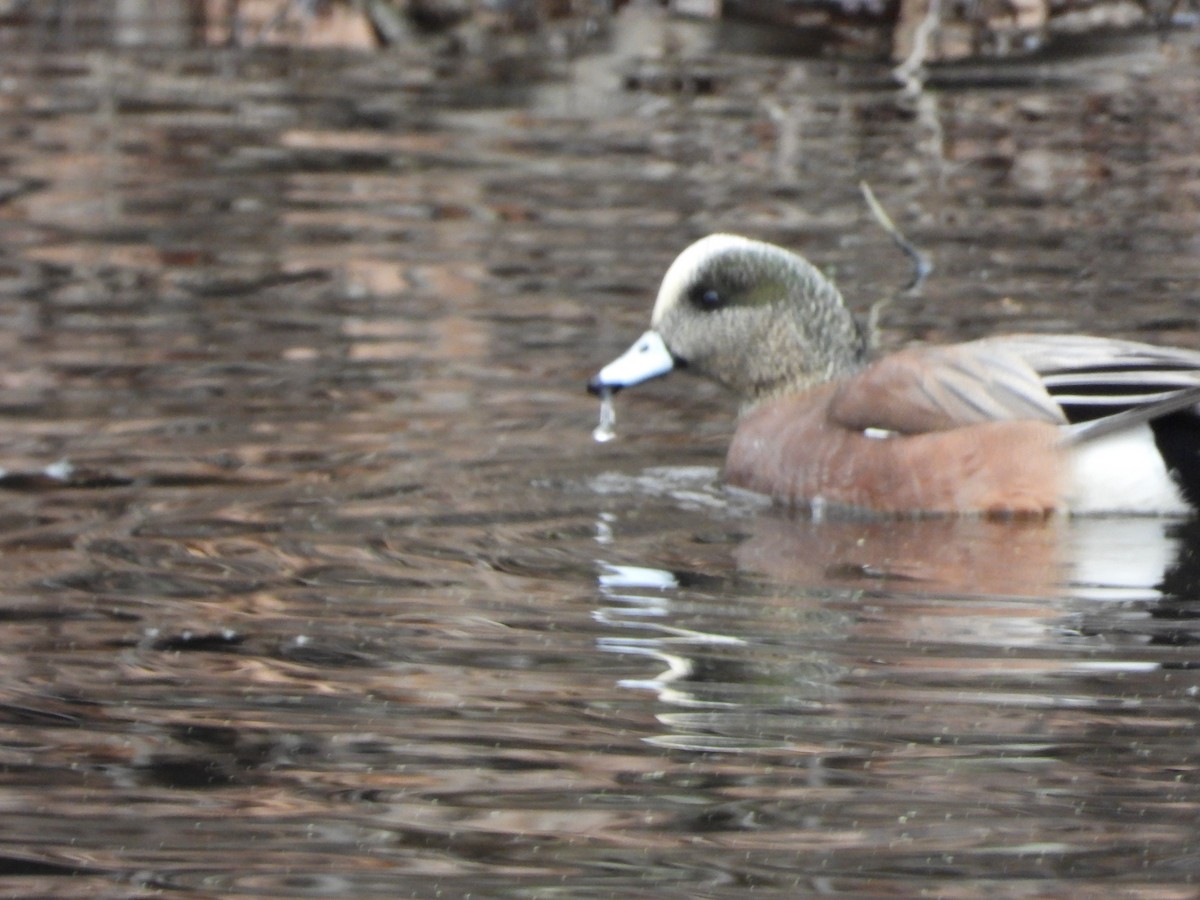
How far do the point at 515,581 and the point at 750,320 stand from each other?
63.4 inches

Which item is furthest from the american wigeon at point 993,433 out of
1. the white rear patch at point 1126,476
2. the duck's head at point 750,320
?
the duck's head at point 750,320

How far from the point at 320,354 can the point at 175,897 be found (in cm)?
424

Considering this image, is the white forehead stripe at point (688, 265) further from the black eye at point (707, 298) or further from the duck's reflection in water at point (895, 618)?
the duck's reflection in water at point (895, 618)

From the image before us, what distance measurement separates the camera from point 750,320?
246 inches

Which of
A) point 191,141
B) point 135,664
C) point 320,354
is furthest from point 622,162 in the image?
point 135,664

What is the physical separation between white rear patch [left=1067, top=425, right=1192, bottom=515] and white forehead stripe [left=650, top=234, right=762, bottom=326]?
3.84 ft

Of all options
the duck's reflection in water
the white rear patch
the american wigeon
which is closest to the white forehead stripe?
the american wigeon

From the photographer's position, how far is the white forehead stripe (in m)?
6.18

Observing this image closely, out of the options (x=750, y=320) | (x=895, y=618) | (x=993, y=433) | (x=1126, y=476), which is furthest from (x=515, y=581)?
(x=750, y=320)

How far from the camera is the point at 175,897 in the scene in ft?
10.2

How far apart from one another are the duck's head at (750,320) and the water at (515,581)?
0.95ft

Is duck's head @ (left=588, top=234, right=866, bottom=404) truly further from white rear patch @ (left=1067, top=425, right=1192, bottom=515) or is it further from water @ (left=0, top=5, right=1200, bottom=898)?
white rear patch @ (left=1067, top=425, right=1192, bottom=515)

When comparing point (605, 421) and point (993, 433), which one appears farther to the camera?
point (605, 421)

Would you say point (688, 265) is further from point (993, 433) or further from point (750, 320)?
point (993, 433)
